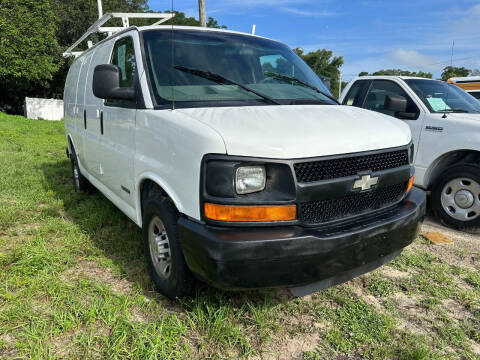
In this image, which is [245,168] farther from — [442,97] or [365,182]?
[442,97]

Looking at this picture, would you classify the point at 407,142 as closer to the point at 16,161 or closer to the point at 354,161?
the point at 354,161

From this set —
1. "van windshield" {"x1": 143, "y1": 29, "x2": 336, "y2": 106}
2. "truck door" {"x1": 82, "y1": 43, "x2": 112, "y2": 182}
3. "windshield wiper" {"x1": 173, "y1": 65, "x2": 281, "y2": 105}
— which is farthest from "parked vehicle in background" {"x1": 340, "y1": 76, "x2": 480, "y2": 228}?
"truck door" {"x1": 82, "y1": 43, "x2": 112, "y2": 182}

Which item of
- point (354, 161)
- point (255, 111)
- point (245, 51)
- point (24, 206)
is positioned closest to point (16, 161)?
point (24, 206)

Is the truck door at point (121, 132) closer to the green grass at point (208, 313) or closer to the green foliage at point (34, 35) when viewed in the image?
the green grass at point (208, 313)

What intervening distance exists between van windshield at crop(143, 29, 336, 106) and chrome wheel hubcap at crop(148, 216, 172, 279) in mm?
921

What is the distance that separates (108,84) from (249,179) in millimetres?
1441

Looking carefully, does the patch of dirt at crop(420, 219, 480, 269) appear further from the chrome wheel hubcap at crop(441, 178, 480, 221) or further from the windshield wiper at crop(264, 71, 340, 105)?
the windshield wiper at crop(264, 71, 340, 105)

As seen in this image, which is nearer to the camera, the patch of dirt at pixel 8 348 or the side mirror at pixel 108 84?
the patch of dirt at pixel 8 348

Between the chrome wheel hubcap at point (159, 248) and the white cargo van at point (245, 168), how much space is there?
0.04ft

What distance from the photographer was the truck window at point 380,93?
5133 mm

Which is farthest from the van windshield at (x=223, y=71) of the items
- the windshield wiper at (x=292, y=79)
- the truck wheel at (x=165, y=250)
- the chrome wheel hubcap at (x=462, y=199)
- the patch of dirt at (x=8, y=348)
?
the chrome wheel hubcap at (x=462, y=199)

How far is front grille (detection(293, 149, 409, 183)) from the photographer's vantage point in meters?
2.11

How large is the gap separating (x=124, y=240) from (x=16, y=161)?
5427mm

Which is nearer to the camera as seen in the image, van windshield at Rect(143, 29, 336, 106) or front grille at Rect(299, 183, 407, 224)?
front grille at Rect(299, 183, 407, 224)
